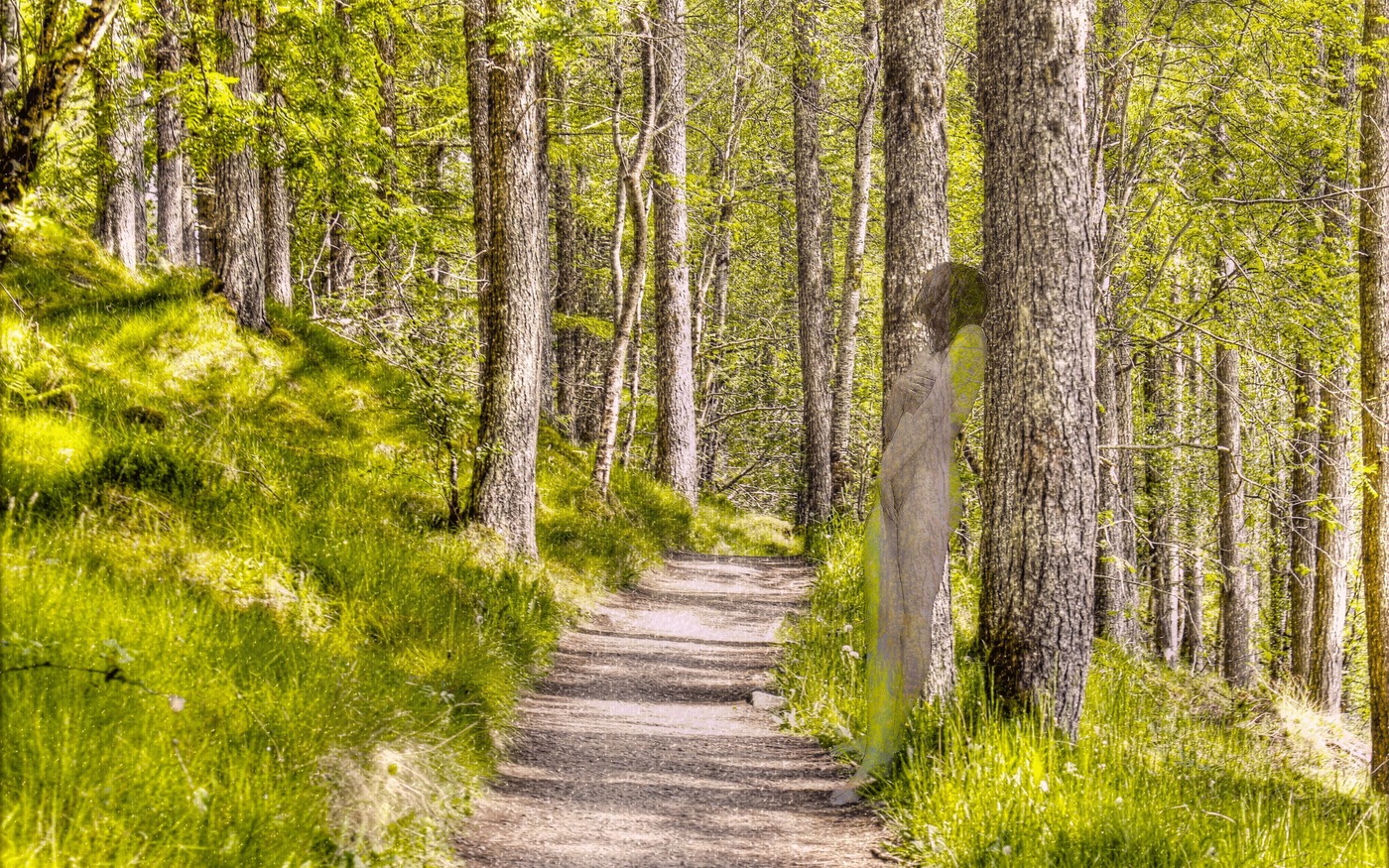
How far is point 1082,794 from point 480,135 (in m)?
10.4

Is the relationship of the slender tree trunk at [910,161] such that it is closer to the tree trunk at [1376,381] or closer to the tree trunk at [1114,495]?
the tree trunk at [1376,381]

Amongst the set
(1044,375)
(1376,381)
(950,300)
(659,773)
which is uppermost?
(950,300)

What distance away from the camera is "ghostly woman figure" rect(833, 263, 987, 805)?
441 centimetres

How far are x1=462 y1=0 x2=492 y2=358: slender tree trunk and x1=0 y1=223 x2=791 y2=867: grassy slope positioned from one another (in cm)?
160

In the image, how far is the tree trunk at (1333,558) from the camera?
10.2 metres

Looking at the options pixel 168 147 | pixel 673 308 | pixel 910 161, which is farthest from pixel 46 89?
pixel 673 308

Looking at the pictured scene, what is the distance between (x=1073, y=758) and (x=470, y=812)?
2.85m

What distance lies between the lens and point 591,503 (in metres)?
11.3

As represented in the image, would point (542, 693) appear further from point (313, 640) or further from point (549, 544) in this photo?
point (549, 544)

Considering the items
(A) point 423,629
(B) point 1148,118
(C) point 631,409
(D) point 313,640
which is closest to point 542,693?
(A) point 423,629

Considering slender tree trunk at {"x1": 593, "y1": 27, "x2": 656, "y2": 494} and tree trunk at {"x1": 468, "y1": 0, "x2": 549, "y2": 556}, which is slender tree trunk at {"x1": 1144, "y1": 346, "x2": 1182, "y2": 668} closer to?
slender tree trunk at {"x1": 593, "y1": 27, "x2": 656, "y2": 494}

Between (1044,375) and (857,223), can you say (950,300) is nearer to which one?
(1044,375)

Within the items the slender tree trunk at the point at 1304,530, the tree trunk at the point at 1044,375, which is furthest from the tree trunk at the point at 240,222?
the slender tree trunk at the point at 1304,530

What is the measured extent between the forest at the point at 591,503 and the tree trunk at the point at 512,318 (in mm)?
36
